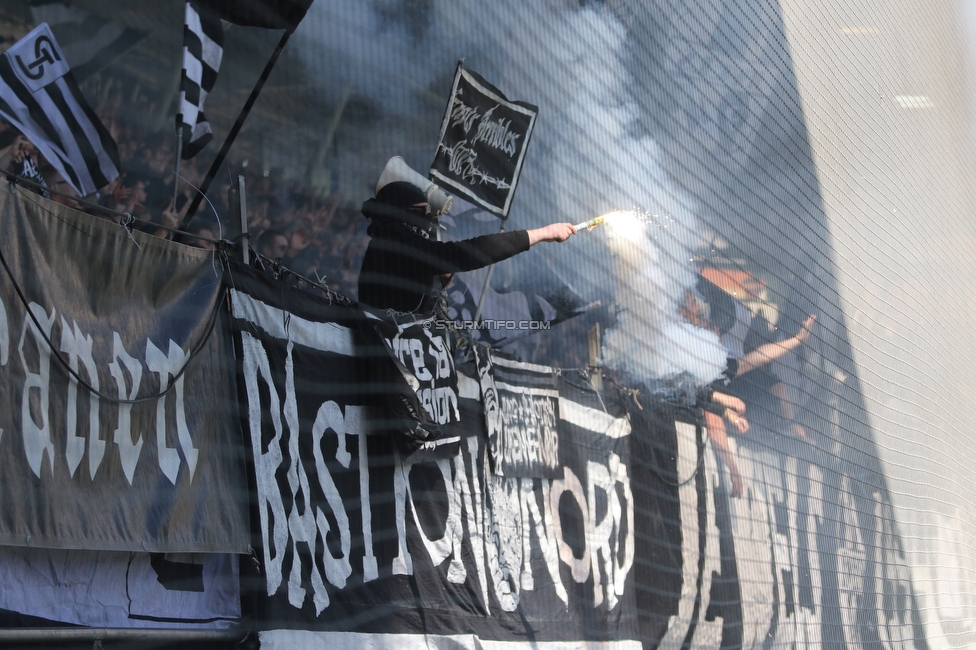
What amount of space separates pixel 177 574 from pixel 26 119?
1345mm

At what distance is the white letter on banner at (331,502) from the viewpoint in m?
2.79

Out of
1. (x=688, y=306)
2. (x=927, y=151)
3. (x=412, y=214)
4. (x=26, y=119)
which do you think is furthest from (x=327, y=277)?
(x=927, y=151)

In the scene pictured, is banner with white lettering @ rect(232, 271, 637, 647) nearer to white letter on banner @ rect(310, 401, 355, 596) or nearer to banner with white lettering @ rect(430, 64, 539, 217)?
white letter on banner @ rect(310, 401, 355, 596)

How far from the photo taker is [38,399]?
7.09 feet

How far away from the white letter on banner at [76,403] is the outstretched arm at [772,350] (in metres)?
3.61

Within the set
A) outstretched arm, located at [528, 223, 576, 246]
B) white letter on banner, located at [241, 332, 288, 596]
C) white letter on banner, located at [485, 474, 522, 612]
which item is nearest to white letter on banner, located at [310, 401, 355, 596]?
white letter on banner, located at [241, 332, 288, 596]

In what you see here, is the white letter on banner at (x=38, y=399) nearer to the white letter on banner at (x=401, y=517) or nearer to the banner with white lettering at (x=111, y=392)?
the banner with white lettering at (x=111, y=392)

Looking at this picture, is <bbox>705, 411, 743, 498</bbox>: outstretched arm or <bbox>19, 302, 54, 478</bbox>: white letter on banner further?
<bbox>705, 411, 743, 498</bbox>: outstretched arm

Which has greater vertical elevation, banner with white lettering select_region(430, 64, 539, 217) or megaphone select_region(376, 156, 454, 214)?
banner with white lettering select_region(430, 64, 539, 217)

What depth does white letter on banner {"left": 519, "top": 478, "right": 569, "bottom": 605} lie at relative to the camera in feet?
12.1

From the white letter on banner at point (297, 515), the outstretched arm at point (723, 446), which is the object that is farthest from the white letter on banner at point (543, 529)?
the outstretched arm at point (723, 446)

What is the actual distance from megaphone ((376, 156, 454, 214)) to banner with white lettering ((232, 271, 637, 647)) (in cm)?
53

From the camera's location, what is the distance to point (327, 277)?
13.1 feet

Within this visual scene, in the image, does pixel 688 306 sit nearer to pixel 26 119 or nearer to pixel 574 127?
pixel 574 127
